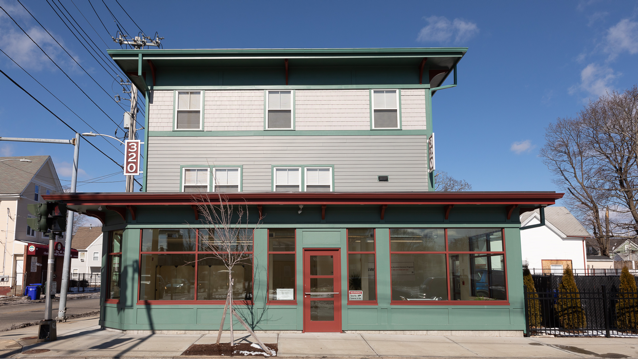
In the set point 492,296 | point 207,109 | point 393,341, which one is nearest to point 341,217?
point 393,341

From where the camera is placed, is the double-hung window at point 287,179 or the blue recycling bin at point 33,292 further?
the blue recycling bin at point 33,292

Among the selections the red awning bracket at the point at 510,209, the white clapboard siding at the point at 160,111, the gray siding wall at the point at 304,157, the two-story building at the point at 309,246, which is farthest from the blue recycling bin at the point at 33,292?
the red awning bracket at the point at 510,209

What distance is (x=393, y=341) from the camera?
12219mm

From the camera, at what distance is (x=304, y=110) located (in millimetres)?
16172

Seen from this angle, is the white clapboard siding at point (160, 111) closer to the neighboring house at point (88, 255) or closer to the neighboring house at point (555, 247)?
the neighboring house at point (555, 247)

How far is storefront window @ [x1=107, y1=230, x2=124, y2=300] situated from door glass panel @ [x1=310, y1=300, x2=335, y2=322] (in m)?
6.01

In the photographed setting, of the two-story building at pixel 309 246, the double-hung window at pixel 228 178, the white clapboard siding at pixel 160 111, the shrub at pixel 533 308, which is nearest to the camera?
the two-story building at pixel 309 246

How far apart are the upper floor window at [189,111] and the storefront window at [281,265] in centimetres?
517

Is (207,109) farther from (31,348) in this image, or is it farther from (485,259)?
(485,259)

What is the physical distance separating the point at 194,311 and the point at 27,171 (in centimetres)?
3168

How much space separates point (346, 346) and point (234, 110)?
8994 mm

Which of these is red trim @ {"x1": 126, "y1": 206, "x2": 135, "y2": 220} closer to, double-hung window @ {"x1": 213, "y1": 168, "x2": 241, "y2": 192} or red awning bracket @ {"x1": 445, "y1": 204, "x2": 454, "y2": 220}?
double-hung window @ {"x1": 213, "y1": 168, "x2": 241, "y2": 192}

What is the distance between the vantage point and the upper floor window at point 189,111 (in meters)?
16.0

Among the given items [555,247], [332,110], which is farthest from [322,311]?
[555,247]
